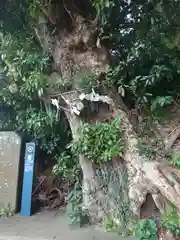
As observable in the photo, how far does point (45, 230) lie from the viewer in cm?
371

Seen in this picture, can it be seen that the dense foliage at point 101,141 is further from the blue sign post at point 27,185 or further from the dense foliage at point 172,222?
the blue sign post at point 27,185

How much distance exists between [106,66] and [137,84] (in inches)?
27.5

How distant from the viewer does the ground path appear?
134 inches

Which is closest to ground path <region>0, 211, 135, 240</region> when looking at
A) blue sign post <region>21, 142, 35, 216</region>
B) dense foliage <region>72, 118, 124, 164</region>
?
blue sign post <region>21, 142, 35, 216</region>

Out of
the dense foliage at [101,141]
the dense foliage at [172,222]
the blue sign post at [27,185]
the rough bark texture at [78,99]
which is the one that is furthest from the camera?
the blue sign post at [27,185]

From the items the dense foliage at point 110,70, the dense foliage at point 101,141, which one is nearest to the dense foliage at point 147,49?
the dense foliage at point 110,70

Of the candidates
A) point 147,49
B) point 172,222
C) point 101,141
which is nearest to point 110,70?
point 147,49

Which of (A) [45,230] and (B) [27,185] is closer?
(A) [45,230]

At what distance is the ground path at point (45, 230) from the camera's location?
11.1 ft

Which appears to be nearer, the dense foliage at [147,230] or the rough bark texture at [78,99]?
the dense foliage at [147,230]

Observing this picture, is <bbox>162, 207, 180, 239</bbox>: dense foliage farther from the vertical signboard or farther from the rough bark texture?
the vertical signboard

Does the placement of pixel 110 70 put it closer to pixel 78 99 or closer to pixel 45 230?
pixel 78 99

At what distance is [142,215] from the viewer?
3.50 m

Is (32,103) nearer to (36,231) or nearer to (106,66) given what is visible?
(106,66)
